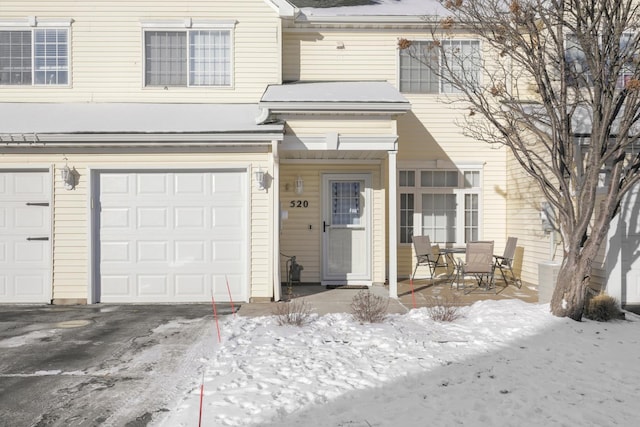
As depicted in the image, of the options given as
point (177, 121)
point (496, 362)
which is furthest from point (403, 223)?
point (496, 362)

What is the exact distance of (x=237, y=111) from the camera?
9.99 metres

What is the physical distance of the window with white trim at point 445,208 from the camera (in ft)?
38.3

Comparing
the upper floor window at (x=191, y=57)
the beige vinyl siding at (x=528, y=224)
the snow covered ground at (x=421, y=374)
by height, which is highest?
the upper floor window at (x=191, y=57)

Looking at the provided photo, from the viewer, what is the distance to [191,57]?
1075 centimetres

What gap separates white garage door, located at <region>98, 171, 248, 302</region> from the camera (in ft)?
29.2

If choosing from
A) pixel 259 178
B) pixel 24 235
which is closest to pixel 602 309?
pixel 259 178

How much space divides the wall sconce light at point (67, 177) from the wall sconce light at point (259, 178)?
10.9ft

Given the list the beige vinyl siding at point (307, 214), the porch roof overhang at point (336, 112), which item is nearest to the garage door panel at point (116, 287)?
the beige vinyl siding at point (307, 214)

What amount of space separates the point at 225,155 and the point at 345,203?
3328 millimetres

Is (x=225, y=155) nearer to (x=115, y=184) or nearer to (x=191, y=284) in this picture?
(x=115, y=184)

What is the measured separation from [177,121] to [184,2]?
336 cm

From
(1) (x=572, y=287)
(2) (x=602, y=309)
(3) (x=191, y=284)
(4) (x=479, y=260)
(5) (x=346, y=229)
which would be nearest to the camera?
(1) (x=572, y=287)

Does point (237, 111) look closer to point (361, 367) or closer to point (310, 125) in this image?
point (310, 125)

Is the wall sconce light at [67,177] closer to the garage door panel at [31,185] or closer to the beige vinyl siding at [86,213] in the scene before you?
the beige vinyl siding at [86,213]
